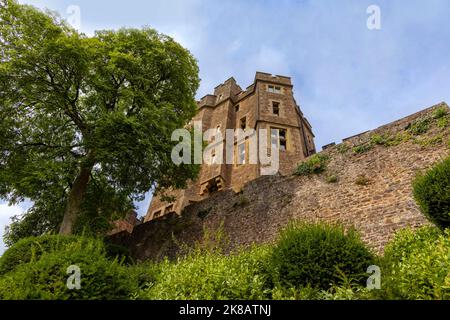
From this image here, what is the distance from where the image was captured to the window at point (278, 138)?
23438mm

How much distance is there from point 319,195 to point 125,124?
7763 millimetres

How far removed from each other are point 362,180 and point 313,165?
7.44 ft

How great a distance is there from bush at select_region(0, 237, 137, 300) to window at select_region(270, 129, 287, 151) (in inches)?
673

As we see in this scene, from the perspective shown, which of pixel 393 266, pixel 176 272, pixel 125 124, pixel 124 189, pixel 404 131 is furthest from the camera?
pixel 124 189

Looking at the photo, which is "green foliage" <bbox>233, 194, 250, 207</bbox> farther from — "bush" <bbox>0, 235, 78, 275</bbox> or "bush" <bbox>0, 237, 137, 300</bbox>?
"bush" <bbox>0, 237, 137, 300</bbox>

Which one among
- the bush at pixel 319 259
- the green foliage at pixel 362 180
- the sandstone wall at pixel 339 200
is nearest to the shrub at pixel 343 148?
the sandstone wall at pixel 339 200

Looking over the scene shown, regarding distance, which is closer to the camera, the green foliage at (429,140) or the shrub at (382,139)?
the green foliage at (429,140)

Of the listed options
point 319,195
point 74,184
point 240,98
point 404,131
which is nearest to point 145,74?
point 74,184

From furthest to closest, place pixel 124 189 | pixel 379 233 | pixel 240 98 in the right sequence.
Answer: pixel 240 98, pixel 124 189, pixel 379 233

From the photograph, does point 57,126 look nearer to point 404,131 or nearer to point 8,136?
point 8,136

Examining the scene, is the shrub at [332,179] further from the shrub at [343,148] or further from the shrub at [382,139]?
the shrub at [382,139]

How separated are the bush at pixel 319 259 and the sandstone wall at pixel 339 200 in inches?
121

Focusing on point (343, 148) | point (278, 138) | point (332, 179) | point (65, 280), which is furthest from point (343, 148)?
point (65, 280)

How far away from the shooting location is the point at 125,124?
43.7 ft
